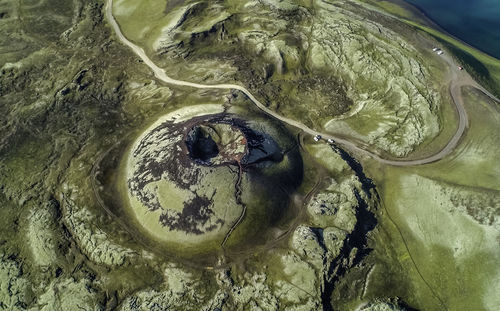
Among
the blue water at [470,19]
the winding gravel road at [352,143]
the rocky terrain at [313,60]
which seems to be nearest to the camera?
the winding gravel road at [352,143]

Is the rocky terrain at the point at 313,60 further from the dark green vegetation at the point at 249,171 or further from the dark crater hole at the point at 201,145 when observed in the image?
the dark crater hole at the point at 201,145

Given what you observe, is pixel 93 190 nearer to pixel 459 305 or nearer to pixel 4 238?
pixel 4 238

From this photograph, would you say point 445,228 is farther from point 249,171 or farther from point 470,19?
point 470,19

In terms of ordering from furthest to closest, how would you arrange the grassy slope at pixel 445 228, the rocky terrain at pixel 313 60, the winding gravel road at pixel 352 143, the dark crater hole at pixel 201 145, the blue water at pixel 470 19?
the blue water at pixel 470 19 → the rocky terrain at pixel 313 60 → the winding gravel road at pixel 352 143 → the dark crater hole at pixel 201 145 → the grassy slope at pixel 445 228

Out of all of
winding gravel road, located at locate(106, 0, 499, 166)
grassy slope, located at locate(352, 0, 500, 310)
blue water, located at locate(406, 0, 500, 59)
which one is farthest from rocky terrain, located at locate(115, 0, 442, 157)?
blue water, located at locate(406, 0, 500, 59)

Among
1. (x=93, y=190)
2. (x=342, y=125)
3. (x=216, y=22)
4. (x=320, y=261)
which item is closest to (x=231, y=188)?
(x=320, y=261)

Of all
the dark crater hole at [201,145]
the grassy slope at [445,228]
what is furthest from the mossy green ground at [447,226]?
the dark crater hole at [201,145]

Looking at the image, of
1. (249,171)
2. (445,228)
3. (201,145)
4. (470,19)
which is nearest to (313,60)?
(201,145)
